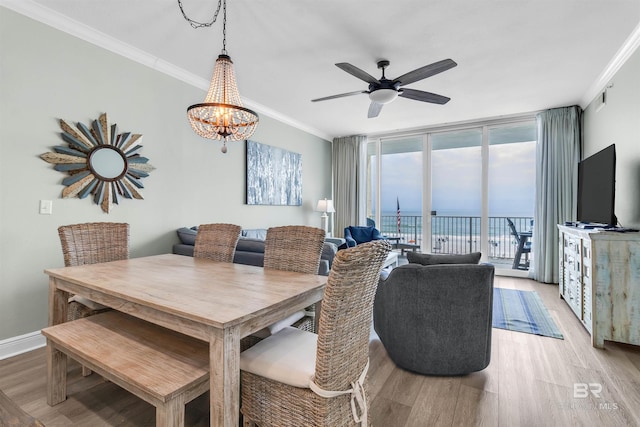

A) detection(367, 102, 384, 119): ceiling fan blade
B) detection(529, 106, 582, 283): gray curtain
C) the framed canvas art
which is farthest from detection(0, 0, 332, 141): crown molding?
detection(529, 106, 582, 283): gray curtain

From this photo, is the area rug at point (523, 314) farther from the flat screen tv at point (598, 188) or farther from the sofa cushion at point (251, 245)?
the sofa cushion at point (251, 245)

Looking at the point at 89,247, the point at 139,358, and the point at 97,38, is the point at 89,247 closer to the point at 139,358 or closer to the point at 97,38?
the point at 139,358

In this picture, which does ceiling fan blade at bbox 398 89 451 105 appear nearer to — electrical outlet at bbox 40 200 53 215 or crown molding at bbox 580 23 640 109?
crown molding at bbox 580 23 640 109

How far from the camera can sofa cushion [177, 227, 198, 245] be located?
3229 mm

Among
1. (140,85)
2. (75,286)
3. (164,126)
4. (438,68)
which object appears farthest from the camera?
(164,126)

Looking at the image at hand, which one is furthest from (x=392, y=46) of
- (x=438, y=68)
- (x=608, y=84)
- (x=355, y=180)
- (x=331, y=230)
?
(x=331, y=230)

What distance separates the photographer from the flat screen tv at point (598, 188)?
2609 millimetres

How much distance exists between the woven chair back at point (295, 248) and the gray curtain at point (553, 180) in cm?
424

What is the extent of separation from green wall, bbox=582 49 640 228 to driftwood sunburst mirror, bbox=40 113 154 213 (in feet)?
15.2

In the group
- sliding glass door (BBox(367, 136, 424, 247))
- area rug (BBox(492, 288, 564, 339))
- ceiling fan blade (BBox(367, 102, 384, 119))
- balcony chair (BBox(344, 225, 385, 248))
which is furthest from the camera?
sliding glass door (BBox(367, 136, 424, 247))

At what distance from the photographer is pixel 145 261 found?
2.17m

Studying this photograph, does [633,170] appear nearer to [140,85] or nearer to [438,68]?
[438,68]

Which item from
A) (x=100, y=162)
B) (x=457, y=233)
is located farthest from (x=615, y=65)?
(x=100, y=162)

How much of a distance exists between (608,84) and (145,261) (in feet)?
16.1
